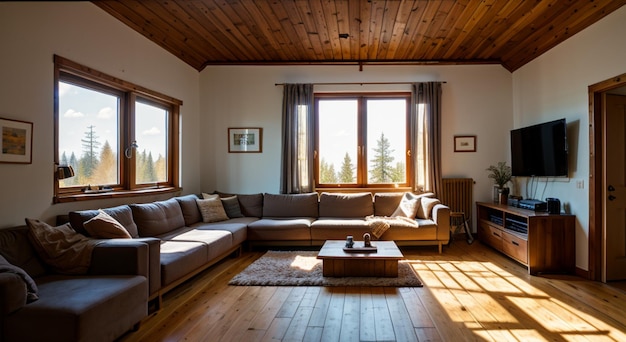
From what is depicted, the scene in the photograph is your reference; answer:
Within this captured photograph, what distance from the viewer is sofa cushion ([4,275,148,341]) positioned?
72.4 inches

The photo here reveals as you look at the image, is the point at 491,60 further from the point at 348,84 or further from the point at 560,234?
the point at 560,234

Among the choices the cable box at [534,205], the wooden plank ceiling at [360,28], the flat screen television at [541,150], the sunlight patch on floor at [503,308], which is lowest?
the sunlight patch on floor at [503,308]

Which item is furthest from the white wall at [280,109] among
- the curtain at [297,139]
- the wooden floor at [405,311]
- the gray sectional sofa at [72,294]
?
the gray sectional sofa at [72,294]

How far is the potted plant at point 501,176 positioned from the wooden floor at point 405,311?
1.50 meters

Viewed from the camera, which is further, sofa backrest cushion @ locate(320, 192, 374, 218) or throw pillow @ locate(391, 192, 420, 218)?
sofa backrest cushion @ locate(320, 192, 374, 218)

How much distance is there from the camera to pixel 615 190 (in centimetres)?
356

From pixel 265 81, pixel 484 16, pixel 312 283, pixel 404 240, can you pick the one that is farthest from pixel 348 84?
pixel 312 283

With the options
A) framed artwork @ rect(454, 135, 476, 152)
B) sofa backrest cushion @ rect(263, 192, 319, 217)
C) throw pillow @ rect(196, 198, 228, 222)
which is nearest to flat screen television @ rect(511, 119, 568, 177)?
framed artwork @ rect(454, 135, 476, 152)

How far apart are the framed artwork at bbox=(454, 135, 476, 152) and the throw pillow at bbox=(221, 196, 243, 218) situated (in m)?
3.59

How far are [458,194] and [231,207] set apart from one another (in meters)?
3.57

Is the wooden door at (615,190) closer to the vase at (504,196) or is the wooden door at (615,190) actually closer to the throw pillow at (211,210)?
the vase at (504,196)

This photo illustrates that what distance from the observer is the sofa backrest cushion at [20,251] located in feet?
7.68

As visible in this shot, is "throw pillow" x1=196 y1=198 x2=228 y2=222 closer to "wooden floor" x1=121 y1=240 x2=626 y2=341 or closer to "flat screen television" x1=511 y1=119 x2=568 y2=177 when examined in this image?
"wooden floor" x1=121 y1=240 x2=626 y2=341

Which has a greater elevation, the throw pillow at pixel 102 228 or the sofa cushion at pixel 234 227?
the throw pillow at pixel 102 228
